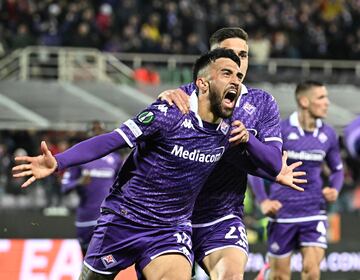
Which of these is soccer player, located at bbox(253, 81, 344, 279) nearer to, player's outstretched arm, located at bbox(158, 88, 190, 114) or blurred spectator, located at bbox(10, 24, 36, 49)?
player's outstretched arm, located at bbox(158, 88, 190, 114)

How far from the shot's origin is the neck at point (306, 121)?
423 inches

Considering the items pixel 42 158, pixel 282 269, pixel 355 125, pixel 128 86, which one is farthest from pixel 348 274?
pixel 355 125

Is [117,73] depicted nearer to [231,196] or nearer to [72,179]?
[72,179]

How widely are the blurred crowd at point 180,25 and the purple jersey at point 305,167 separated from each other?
12.1 meters

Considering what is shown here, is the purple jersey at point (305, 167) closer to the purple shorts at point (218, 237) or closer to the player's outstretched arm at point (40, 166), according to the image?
the purple shorts at point (218, 237)

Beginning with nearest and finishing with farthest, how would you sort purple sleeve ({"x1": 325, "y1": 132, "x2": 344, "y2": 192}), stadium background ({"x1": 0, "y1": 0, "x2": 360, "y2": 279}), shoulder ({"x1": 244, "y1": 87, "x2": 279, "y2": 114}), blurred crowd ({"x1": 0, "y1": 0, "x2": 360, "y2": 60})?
1. shoulder ({"x1": 244, "y1": 87, "x2": 279, "y2": 114})
2. purple sleeve ({"x1": 325, "y1": 132, "x2": 344, "y2": 192})
3. stadium background ({"x1": 0, "y1": 0, "x2": 360, "y2": 279})
4. blurred crowd ({"x1": 0, "y1": 0, "x2": 360, "y2": 60})

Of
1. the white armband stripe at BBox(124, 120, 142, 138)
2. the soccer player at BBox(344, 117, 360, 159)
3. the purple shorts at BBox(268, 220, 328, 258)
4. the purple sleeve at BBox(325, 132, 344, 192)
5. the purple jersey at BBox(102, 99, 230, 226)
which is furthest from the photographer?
the purple sleeve at BBox(325, 132, 344, 192)

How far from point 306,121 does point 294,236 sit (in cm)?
120

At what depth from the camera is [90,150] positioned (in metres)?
6.77

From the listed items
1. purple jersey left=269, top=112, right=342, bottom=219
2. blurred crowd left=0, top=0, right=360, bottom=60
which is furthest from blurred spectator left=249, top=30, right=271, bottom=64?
purple jersey left=269, top=112, right=342, bottom=219

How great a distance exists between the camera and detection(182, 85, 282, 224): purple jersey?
24.6 ft

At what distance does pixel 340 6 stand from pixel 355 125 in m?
25.4

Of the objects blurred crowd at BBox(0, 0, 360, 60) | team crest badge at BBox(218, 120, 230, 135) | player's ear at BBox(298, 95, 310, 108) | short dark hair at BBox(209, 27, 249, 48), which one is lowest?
team crest badge at BBox(218, 120, 230, 135)

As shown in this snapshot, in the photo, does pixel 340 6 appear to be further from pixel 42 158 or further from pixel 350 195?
pixel 42 158
